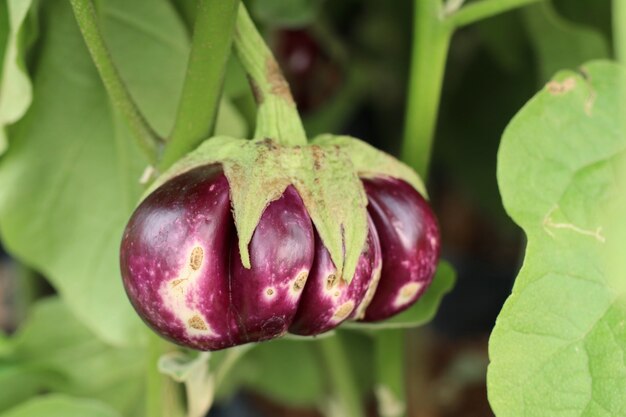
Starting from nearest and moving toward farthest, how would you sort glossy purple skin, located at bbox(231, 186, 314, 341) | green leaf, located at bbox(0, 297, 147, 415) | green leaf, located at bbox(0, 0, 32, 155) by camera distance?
glossy purple skin, located at bbox(231, 186, 314, 341) → green leaf, located at bbox(0, 0, 32, 155) → green leaf, located at bbox(0, 297, 147, 415)

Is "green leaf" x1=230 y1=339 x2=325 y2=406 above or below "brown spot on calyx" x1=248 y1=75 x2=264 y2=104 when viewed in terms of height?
below

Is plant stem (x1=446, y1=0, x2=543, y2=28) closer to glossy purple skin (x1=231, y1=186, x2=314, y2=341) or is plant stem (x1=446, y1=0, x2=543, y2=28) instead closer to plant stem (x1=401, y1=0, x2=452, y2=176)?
plant stem (x1=401, y1=0, x2=452, y2=176)

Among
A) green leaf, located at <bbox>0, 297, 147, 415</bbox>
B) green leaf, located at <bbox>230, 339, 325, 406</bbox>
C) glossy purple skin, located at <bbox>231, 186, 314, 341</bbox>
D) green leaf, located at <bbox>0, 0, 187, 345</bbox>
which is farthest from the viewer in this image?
green leaf, located at <bbox>230, 339, 325, 406</bbox>

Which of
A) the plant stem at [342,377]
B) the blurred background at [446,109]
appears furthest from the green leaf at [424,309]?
the plant stem at [342,377]

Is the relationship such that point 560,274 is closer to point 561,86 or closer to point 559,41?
point 561,86

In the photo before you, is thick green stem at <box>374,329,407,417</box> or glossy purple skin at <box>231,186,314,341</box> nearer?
glossy purple skin at <box>231,186,314,341</box>

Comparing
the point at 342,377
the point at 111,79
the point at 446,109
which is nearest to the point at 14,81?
the point at 111,79

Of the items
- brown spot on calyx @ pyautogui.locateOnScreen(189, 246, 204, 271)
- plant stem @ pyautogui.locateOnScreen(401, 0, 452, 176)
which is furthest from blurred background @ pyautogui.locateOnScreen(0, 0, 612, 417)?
brown spot on calyx @ pyautogui.locateOnScreen(189, 246, 204, 271)
